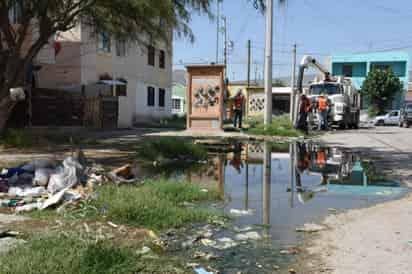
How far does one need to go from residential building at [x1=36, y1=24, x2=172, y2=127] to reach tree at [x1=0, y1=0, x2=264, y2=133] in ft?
14.7

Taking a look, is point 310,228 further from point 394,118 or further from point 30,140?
point 394,118

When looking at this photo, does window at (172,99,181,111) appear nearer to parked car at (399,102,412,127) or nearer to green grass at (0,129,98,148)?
parked car at (399,102,412,127)

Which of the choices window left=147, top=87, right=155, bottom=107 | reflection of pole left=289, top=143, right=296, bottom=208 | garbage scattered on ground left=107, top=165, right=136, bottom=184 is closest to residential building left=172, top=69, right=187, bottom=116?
window left=147, top=87, right=155, bottom=107

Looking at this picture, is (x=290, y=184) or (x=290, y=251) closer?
(x=290, y=251)

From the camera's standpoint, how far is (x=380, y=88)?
5391 cm

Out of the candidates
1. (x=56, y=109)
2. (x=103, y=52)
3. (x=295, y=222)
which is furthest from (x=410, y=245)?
(x=103, y=52)

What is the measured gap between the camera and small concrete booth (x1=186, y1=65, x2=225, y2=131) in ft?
69.6

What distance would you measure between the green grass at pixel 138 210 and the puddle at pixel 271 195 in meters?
0.30

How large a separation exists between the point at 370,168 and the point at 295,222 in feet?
19.5

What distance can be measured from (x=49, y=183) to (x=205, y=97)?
14.7m

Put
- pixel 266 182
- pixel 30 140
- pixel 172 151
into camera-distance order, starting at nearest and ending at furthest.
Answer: pixel 266 182
pixel 172 151
pixel 30 140

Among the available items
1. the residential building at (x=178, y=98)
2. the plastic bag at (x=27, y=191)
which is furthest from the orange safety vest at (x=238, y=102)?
the residential building at (x=178, y=98)

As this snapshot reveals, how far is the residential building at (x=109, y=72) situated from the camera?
24.0 meters

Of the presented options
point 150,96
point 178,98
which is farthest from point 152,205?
point 178,98
